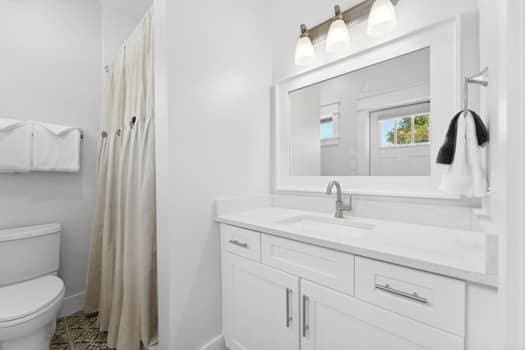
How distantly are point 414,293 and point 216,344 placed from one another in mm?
1139

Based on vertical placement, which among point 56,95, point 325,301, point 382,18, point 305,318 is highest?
point 382,18

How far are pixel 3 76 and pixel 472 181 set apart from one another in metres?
2.77

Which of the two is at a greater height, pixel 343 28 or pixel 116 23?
pixel 116 23

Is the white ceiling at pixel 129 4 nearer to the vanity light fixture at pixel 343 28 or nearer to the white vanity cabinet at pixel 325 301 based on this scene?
the vanity light fixture at pixel 343 28

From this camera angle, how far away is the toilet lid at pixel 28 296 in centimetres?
118

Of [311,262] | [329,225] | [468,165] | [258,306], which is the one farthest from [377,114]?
[258,306]

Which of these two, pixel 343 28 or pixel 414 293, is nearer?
pixel 414 293

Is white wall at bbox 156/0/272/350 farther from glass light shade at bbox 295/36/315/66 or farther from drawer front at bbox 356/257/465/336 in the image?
drawer front at bbox 356/257/465/336

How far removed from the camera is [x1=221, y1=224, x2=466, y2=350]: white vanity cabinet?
0.67 metres

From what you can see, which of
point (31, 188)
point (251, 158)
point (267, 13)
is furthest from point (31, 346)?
point (267, 13)

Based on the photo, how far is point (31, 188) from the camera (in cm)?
175

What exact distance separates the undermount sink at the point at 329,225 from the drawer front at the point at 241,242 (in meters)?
0.17

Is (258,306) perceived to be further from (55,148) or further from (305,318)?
(55,148)

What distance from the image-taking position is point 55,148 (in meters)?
1.74
